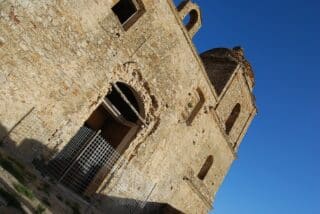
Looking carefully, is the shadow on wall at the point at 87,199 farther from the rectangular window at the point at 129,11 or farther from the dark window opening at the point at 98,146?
the rectangular window at the point at 129,11

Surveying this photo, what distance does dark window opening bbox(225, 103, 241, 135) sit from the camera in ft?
52.5

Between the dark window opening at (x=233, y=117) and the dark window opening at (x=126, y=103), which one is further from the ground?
the dark window opening at (x=233, y=117)

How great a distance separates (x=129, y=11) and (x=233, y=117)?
26.0ft

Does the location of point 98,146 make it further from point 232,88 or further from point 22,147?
point 232,88

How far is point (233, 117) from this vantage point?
16.2 m

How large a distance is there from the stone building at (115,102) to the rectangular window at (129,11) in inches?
1.3

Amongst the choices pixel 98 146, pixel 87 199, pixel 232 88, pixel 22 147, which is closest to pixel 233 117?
pixel 232 88

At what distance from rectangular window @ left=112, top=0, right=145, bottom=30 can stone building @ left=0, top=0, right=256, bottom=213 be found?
0.11 ft

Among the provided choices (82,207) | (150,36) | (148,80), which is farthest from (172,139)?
(82,207)

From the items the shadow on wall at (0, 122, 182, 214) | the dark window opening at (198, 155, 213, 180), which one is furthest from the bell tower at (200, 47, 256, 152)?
the shadow on wall at (0, 122, 182, 214)

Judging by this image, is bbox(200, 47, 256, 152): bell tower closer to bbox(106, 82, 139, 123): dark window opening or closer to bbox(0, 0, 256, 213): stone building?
bbox(0, 0, 256, 213): stone building

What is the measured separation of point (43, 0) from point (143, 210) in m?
7.52

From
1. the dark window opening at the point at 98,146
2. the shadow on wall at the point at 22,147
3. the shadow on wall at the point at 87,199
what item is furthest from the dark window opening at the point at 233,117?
the shadow on wall at the point at 22,147

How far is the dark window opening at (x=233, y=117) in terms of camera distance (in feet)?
52.5
